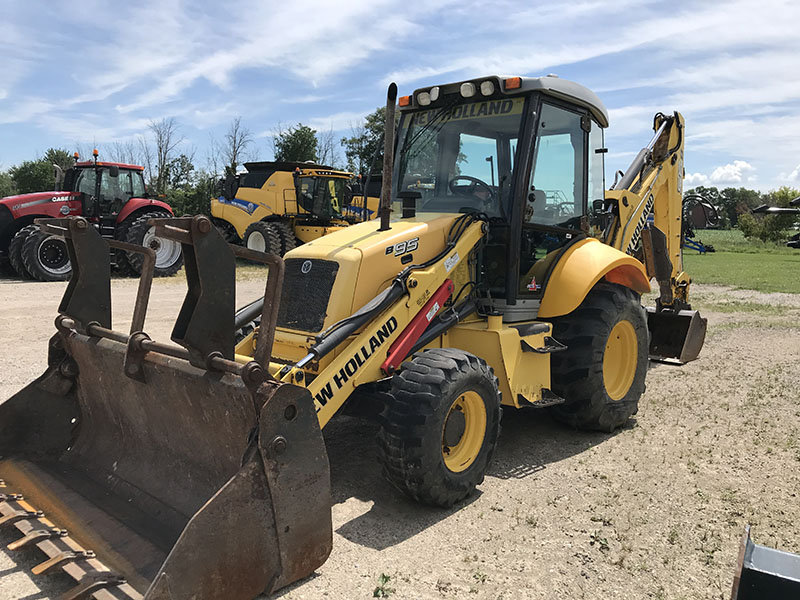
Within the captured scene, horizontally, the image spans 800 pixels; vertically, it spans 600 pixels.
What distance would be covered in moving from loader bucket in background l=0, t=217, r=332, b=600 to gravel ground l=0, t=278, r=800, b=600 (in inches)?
11.4

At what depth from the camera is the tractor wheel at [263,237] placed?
18.9m

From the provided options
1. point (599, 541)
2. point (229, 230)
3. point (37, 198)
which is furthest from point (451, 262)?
point (229, 230)

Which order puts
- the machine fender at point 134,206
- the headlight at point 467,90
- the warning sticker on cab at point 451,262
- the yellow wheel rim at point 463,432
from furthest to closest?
the machine fender at point 134,206 → the headlight at point 467,90 → the warning sticker on cab at point 451,262 → the yellow wheel rim at point 463,432

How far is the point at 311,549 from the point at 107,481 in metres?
1.54

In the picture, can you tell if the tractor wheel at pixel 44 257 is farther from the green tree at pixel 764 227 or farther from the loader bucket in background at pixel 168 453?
the green tree at pixel 764 227

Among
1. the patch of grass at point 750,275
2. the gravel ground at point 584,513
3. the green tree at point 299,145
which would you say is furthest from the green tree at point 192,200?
the gravel ground at point 584,513

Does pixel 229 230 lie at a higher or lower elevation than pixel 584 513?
higher

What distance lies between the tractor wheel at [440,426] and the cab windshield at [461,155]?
1.57 meters

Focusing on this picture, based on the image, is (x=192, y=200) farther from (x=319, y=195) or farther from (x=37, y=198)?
(x=37, y=198)

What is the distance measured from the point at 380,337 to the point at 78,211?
14458 mm

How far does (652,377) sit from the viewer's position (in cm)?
775

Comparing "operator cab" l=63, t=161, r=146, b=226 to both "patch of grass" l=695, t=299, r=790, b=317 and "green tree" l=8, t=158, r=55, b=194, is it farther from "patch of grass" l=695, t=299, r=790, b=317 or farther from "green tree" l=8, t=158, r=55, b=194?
"green tree" l=8, t=158, r=55, b=194

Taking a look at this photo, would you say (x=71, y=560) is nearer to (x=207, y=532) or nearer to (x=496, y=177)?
(x=207, y=532)

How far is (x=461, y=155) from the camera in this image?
17.7ft
